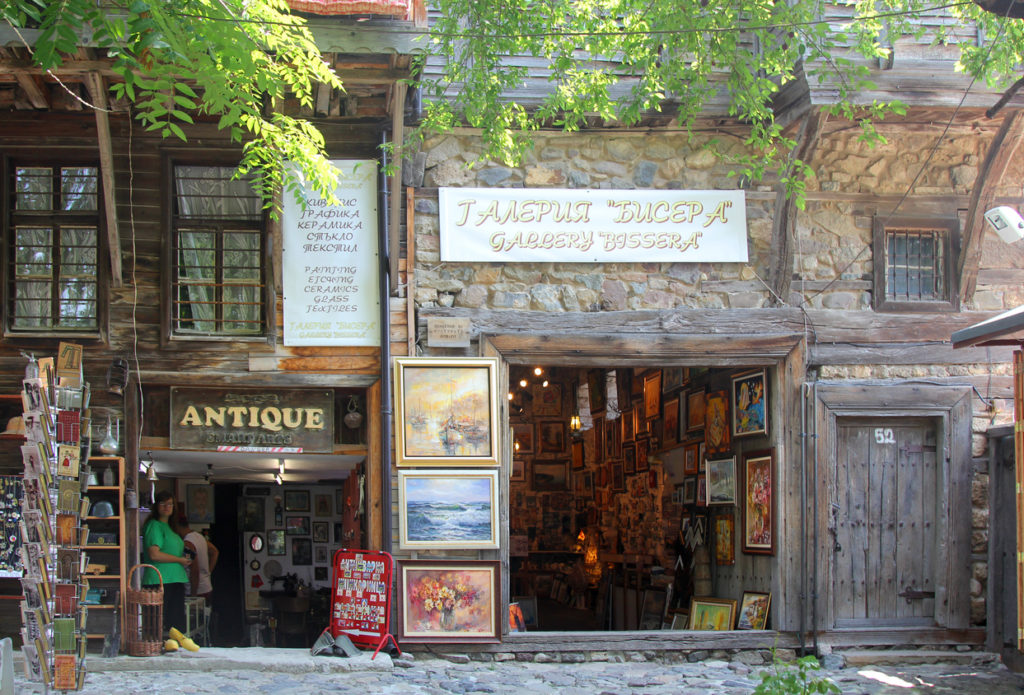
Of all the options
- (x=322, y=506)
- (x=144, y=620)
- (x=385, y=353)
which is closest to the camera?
(x=144, y=620)

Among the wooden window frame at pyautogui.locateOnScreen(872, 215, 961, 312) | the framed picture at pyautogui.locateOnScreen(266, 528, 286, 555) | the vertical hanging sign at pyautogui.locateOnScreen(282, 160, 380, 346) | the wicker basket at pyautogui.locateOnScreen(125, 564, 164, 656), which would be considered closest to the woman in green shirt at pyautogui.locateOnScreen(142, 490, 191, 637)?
the wicker basket at pyautogui.locateOnScreen(125, 564, 164, 656)

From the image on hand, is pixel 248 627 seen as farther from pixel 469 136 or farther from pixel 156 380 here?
pixel 469 136

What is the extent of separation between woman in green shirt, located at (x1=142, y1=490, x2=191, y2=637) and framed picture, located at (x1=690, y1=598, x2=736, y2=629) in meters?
4.84

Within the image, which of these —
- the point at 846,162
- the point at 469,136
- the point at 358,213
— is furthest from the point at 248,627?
the point at 846,162

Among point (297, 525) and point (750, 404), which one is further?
point (297, 525)

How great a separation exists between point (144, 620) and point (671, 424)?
613 cm

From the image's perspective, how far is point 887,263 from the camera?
33.0 ft

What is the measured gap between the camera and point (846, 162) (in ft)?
32.7

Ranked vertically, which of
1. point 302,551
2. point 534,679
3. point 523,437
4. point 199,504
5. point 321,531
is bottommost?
point 534,679

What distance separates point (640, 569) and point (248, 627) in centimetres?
463

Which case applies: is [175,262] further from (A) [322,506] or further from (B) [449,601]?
(A) [322,506]

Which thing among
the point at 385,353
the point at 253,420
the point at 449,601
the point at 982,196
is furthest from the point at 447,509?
the point at 982,196

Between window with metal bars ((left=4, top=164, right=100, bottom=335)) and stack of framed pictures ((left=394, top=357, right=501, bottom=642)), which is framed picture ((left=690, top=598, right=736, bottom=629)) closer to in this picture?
stack of framed pictures ((left=394, top=357, right=501, bottom=642))

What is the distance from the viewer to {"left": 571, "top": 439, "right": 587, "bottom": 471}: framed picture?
615 inches
